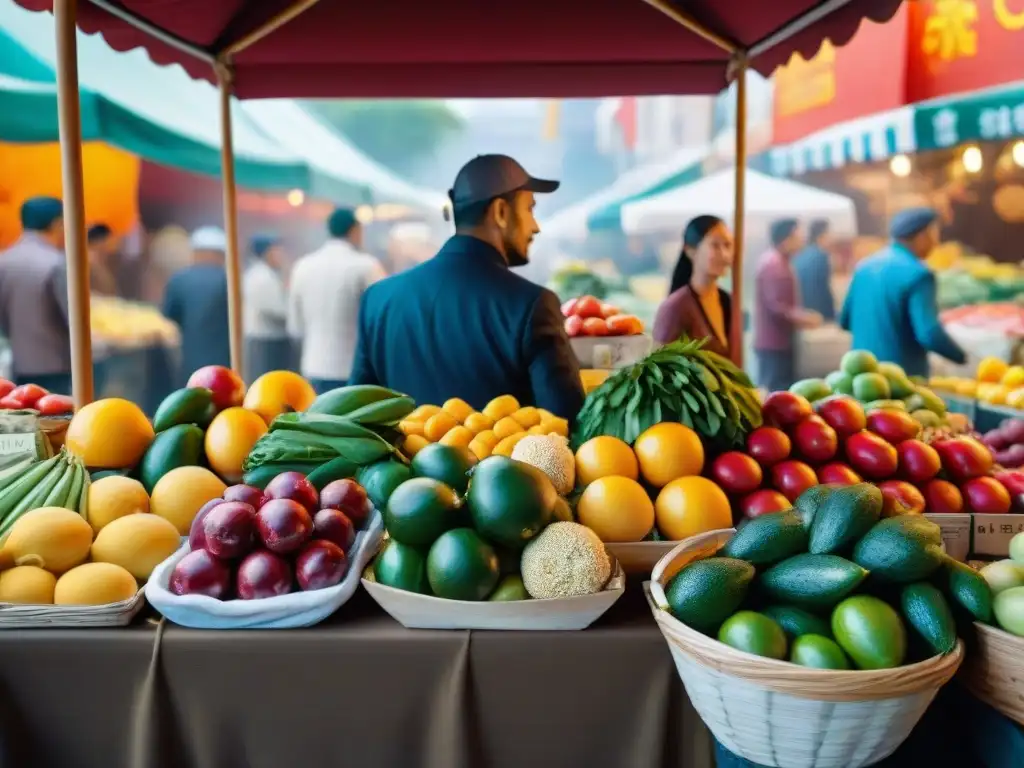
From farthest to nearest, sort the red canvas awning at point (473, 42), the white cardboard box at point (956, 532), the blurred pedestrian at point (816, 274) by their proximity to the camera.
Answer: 1. the blurred pedestrian at point (816, 274)
2. the red canvas awning at point (473, 42)
3. the white cardboard box at point (956, 532)

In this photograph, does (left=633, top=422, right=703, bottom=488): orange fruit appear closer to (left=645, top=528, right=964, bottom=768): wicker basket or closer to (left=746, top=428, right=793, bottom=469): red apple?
(left=746, top=428, right=793, bottom=469): red apple

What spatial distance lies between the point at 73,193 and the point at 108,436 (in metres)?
0.88

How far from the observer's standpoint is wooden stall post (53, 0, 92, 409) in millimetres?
2311

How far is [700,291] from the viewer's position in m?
4.03

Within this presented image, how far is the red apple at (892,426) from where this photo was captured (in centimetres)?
208

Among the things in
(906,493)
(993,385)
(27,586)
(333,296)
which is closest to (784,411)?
(906,493)

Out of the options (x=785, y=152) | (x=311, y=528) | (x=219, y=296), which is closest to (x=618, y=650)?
(x=311, y=528)

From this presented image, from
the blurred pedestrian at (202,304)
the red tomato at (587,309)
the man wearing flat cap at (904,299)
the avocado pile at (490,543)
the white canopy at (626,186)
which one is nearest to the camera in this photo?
the avocado pile at (490,543)

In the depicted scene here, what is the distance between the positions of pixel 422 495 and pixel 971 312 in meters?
5.78

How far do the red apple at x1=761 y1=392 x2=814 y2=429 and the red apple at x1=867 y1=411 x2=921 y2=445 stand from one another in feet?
0.64

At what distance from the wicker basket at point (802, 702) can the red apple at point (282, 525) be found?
0.62m

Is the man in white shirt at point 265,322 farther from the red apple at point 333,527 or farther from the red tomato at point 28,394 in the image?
the red apple at point 333,527

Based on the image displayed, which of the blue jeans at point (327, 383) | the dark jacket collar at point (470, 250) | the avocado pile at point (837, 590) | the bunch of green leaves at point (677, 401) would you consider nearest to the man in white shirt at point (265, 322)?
the blue jeans at point (327, 383)

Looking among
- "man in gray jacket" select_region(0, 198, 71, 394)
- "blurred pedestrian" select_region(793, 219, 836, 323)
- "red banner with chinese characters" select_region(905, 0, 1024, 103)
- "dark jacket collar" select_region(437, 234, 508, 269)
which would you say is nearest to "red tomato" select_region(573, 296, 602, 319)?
"dark jacket collar" select_region(437, 234, 508, 269)
